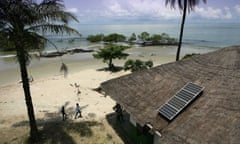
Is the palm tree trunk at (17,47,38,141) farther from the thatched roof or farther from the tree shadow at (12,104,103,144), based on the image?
the thatched roof

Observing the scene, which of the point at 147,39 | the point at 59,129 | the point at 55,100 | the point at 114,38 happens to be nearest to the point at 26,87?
the point at 59,129

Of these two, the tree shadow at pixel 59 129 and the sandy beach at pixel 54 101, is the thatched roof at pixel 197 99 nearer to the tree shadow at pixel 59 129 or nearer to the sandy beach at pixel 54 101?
the tree shadow at pixel 59 129

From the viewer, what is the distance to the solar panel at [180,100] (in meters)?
8.48

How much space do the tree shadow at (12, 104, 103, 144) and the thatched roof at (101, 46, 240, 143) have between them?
9.40ft

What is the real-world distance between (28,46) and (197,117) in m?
8.77

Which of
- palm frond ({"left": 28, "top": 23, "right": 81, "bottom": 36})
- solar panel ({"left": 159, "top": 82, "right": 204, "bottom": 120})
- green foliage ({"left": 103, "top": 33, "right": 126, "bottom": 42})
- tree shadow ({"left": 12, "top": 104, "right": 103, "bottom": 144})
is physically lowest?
tree shadow ({"left": 12, "top": 104, "right": 103, "bottom": 144})

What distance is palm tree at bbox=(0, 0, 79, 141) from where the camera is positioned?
30.3ft

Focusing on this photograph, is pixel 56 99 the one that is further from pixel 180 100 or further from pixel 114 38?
pixel 114 38

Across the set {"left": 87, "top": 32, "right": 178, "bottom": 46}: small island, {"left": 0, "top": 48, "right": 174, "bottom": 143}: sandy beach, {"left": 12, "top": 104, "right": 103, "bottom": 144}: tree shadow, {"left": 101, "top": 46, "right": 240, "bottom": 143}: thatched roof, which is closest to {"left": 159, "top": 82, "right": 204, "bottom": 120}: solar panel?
{"left": 101, "top": 46, "right": 240, "bottom": 143}: thatched roof

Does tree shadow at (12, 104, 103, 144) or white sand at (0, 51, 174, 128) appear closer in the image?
tree shadow at (12, 104, 103, 144)

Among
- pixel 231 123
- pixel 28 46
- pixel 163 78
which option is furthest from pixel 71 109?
pixel 231 123

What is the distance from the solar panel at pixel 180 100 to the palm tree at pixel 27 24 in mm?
6212

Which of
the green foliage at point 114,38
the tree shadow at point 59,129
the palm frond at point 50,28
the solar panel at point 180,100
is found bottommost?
the tree shadow at point 59,129

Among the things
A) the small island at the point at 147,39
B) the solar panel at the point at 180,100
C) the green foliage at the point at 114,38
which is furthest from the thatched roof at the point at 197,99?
the green foliage at the point at 114,38
